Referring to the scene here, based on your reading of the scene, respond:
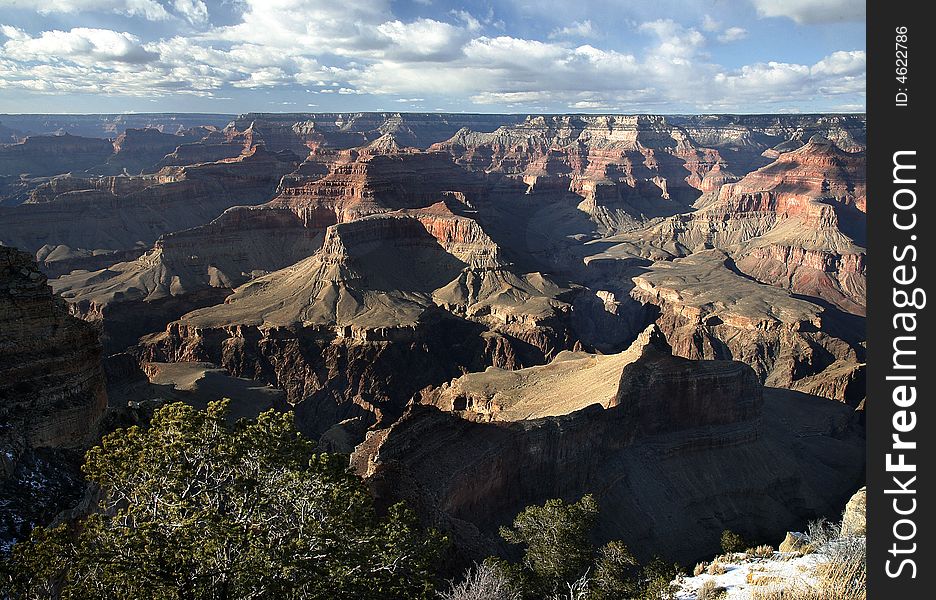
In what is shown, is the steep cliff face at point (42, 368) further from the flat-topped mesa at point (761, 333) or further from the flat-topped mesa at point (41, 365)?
the flat-topped mesa at point (761, 333)

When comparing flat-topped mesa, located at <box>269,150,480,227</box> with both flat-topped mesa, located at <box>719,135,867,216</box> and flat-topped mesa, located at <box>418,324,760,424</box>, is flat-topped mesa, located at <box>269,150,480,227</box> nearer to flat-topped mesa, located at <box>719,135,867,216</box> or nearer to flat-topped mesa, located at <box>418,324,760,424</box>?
flat-topped mesa, located at <box>719,135,867,216</box>

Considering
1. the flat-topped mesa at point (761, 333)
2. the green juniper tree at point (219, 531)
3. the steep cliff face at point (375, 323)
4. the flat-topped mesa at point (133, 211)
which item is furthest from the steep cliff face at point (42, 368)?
the flat-topped mesa at point (133, 211)

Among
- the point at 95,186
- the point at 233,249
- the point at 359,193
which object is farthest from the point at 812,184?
the point at 95,186

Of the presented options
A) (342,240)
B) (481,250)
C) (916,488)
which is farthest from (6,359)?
(481,250)

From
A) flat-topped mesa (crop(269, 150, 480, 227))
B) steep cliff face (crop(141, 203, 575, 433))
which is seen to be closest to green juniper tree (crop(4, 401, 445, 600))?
steep cliff face (crop(141, 203, 575, 433))

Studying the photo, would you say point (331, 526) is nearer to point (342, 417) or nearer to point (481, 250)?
point (342, 417)

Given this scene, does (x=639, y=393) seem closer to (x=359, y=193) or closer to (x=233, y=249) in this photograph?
(x=233, y=249)
